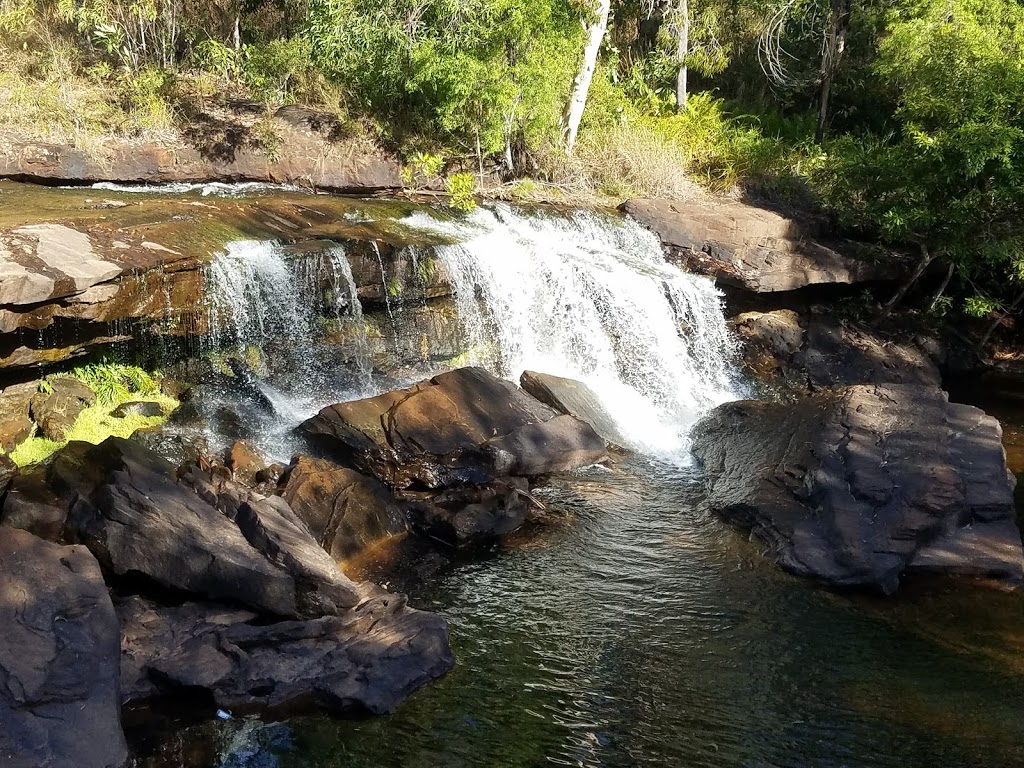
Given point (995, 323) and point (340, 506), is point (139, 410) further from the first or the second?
point (995, 323)

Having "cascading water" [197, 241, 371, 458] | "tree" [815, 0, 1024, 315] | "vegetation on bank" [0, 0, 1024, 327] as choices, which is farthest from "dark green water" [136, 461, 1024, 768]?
"vegetation on bank" [0, 0, 1024, 327]

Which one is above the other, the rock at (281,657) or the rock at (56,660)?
the rock at (56,660)

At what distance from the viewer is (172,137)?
13.0 m

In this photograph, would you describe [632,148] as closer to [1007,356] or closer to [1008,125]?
[1008,125]

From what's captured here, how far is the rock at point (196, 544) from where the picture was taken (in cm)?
576

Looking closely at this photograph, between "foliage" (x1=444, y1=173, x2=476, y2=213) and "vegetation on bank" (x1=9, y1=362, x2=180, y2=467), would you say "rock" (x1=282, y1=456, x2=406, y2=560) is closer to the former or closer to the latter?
"vegetation on bank" (x1=9, y1=362, x2=180, y2=467)

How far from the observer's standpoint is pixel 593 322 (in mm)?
11461

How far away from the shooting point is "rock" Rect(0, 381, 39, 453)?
25.2 feet

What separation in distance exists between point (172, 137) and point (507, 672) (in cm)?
1051

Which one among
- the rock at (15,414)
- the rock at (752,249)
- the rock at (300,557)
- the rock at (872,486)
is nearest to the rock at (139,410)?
the rock at (15,414)

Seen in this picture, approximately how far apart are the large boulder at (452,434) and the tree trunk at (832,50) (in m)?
12.2

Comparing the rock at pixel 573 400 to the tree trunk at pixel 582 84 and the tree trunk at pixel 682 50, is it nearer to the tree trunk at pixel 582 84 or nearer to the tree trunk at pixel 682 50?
the tree trunk at pixel 582 84

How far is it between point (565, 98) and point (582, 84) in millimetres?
426

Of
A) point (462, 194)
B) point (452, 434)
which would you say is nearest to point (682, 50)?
point (462, 194)
